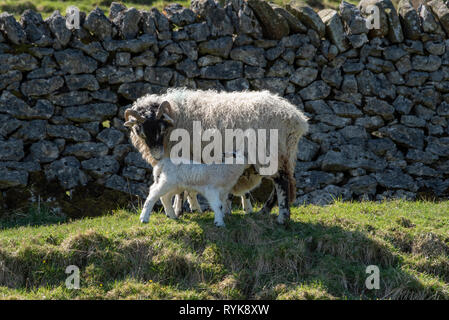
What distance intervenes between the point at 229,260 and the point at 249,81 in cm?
476

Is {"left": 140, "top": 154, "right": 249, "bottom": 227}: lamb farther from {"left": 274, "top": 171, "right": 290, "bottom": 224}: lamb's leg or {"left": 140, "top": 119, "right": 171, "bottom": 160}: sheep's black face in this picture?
{"left": 274, "top": 171, "right": 290, "bottom": 224}: lamb's leg

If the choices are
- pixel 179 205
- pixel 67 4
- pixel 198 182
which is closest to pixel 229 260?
pixel 198 182

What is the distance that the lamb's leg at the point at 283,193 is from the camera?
7340 mm

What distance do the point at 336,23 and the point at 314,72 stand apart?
3.77 feet

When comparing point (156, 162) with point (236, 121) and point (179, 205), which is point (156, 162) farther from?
point (236, 121)

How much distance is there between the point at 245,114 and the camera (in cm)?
746

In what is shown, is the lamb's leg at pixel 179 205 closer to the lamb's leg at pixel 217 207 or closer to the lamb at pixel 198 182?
the lamb at pixel 198 182

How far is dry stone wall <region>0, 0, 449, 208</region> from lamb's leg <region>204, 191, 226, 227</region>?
2978mm

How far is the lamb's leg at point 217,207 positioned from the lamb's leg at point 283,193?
3.01ft

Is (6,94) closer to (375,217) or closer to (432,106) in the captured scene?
(375,217)

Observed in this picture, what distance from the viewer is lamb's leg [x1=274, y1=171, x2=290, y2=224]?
7.34 meters

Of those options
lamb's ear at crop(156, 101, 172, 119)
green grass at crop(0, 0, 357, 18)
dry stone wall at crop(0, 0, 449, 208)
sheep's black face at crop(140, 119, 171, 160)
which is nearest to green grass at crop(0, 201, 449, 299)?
sheep's black face at crop(140, 119, 171, 160)

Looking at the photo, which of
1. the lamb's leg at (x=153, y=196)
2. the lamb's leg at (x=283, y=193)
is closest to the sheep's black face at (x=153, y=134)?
the lamb's leg at (x=153, y=196)

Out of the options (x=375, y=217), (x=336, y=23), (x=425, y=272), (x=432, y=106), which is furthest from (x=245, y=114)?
(x=432, y=106)
